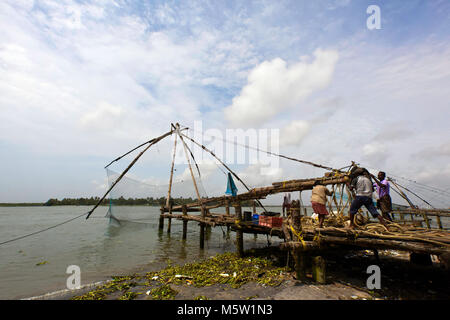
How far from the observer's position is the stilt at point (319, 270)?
258 inches

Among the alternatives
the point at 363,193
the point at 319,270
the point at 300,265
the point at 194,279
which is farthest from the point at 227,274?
the point at 363,193

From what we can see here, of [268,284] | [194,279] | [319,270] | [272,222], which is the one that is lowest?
[194,279]

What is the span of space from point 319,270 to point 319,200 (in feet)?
8.33

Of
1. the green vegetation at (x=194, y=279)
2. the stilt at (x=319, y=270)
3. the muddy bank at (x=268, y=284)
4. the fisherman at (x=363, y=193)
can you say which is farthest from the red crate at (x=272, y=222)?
the fisherman at (x=363, y=193)

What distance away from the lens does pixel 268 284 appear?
6.82 m

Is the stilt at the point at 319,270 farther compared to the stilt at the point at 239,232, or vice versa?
the stilt at the point at 239,232

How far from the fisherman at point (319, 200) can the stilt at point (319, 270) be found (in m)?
1.51

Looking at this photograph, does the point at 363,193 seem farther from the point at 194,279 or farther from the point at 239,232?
the point at 194,279

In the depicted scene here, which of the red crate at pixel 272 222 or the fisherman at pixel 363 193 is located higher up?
the fisherman at pixel 363 193

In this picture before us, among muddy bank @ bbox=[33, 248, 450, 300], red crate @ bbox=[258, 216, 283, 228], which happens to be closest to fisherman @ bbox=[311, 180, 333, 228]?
red crate @ bbox=[258, 216, 283, 228]

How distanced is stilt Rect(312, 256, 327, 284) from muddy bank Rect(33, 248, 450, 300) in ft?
0.56

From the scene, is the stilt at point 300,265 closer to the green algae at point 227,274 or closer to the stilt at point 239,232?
the green algae at point 227,274

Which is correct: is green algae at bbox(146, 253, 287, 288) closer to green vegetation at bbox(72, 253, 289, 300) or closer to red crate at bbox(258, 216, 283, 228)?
green vegetation at bbox(72, 253, 289, 300)
